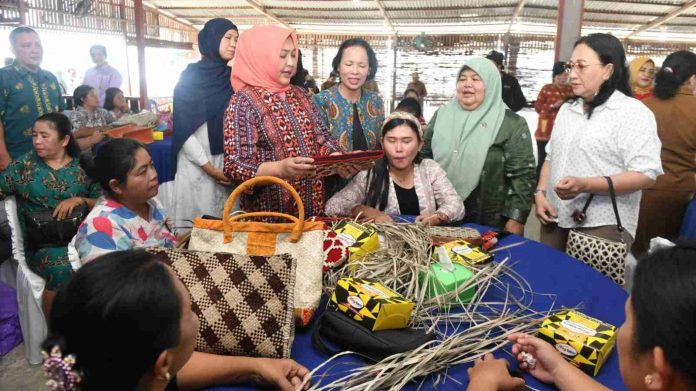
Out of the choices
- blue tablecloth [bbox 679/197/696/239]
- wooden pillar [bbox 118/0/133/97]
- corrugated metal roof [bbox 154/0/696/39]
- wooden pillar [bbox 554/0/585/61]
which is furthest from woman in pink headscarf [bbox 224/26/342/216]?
corrugated metal roof [bbox 154/0/696/39]

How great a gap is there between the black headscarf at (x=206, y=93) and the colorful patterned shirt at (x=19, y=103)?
138cm

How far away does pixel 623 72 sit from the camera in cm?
186

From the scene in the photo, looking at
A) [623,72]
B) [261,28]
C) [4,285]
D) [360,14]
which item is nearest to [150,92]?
[360,14]

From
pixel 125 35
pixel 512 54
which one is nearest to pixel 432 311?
pixel 125 35

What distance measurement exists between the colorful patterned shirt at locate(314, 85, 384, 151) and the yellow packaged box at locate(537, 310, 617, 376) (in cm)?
135

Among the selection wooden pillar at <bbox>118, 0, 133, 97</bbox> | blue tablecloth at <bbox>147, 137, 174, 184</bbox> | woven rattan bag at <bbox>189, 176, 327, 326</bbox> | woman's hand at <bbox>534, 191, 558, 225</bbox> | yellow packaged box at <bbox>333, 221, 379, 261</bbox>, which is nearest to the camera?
woven rattan bag at <bbox>189, 176, 327, 326</bbox>

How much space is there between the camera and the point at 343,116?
2.31 m

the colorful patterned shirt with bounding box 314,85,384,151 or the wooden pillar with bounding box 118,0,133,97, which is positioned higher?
the wooden pillar with bounding box 118,0,133,97

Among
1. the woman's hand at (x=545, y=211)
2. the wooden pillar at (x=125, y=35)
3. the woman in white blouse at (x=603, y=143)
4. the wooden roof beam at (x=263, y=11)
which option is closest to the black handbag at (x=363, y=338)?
the woman in white blouse at (x=603, y=143)

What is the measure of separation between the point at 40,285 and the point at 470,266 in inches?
74.4

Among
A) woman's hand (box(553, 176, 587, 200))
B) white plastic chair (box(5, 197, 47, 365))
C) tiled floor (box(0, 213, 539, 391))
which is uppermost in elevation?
woman's hand (box(553, 176, 587, 200))

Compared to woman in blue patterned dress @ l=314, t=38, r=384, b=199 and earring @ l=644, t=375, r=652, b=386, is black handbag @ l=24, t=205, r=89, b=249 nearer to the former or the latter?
woman in blue patterned dress @ l=314, t=38, r=384, b=199

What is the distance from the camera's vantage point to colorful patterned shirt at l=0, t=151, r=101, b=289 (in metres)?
2.19

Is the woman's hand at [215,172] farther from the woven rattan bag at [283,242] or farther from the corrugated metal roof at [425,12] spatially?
the corrugated metal roof at [425,12]
